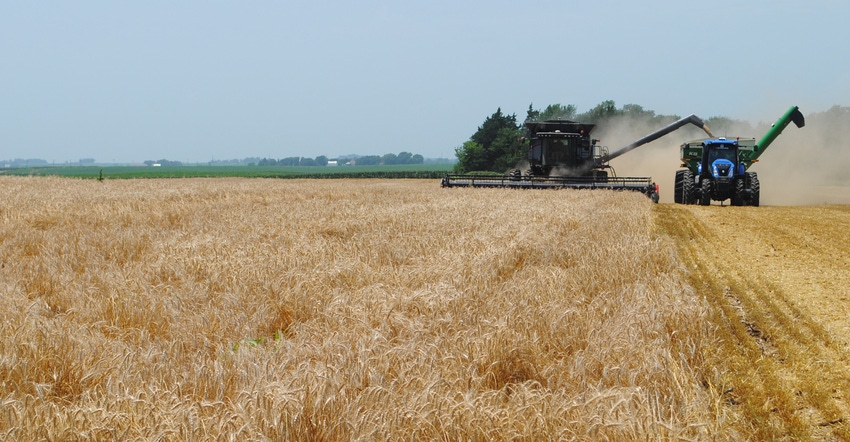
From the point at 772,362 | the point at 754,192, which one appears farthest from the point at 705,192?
the point at 772,362

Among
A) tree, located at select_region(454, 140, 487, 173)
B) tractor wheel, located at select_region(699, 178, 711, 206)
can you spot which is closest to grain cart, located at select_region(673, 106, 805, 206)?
tractor wheel, located at select_region(699, 178, 711, 206)

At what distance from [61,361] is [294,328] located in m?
1.57

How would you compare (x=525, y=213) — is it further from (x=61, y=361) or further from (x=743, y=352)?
(x=61, y=361)

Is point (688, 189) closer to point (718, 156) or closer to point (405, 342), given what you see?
point (718, 156)

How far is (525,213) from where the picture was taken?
13312mm

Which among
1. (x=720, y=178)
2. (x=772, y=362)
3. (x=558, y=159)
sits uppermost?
(x=558, y=159)

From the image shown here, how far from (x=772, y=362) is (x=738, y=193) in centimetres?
1789

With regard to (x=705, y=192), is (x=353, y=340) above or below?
below

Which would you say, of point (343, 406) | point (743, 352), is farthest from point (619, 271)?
point (343, 406)

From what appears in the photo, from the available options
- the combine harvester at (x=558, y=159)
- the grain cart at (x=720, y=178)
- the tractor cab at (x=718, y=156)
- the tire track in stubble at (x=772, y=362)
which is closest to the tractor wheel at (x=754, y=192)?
the grain cart at (x=720, y=178)

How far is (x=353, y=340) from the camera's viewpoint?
4.26 meters

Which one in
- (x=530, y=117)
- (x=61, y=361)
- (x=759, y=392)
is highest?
(x=530, y=117)

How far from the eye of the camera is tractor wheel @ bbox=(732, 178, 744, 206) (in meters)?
21.1

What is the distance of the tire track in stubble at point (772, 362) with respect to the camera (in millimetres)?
3865
